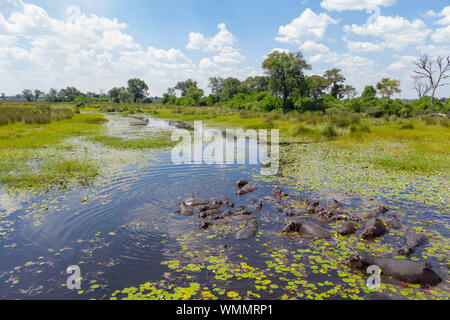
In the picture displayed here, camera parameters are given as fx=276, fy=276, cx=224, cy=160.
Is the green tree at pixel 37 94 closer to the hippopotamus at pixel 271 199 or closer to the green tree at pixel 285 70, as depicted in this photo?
the green tree at pixel 285 70

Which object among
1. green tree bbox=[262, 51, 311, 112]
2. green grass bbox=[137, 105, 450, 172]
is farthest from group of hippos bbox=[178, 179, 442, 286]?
green tree bbox=[262, 51, 311, 112]

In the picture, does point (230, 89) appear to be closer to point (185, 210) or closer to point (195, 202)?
point (195, 202)

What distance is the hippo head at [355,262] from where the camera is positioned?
20.4ft

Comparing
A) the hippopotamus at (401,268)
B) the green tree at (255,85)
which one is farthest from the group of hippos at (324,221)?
the green tree at (255,85)

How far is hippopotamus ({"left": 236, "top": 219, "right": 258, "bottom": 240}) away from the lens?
7.63 metres

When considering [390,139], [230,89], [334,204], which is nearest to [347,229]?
[334,204]

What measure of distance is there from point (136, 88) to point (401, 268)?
135352mm

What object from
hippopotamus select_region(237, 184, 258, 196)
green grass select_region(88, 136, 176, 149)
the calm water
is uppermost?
green grass select_region(88, 136, 176, 149)

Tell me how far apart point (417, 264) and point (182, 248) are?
5362mm

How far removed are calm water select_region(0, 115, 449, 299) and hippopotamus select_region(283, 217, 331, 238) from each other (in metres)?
0.40

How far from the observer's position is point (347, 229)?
7895 mm

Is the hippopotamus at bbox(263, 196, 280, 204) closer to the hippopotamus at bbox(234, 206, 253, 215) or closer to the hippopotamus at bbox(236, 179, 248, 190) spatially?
the hippopotamus at bbox(234, 206, 253, 215)
